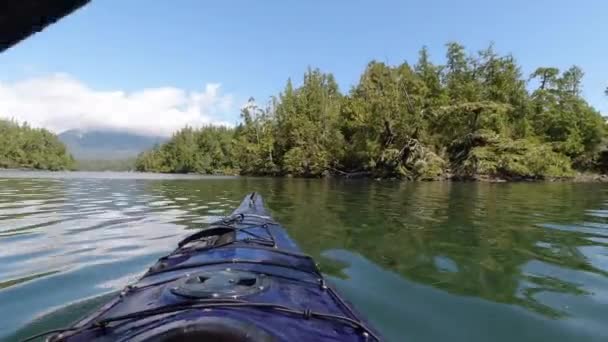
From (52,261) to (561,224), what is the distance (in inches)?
342

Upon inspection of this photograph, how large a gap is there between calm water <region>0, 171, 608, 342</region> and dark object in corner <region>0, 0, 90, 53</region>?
2.55 meters

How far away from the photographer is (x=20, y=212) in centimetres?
844

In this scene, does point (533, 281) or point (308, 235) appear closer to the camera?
point (533, 281)

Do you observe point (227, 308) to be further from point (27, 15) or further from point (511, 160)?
point (511, 160)

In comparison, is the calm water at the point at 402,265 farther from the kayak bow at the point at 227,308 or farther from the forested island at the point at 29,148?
the forested island at the point at 29,148

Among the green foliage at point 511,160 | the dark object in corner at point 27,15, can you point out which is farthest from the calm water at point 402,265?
the green foliage at point 511,160

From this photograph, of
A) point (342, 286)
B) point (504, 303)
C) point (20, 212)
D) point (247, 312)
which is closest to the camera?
point (247, 312)

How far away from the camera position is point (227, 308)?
1749 millimetres

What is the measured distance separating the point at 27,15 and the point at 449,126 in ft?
109

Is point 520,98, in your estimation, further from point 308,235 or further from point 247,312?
point 247,312

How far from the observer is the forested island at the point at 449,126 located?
28188 millimetres

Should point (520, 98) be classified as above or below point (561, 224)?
above

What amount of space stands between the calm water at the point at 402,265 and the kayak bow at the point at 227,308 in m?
0.95

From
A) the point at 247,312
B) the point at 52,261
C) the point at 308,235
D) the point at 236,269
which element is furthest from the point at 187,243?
the point at 308,235
